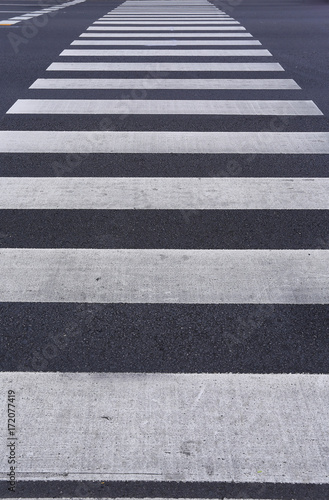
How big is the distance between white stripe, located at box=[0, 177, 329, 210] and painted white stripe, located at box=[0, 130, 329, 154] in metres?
0.75

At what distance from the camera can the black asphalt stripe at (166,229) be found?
4.28 metres

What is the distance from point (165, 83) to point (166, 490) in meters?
6.87

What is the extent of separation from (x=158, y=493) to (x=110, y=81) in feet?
23.2

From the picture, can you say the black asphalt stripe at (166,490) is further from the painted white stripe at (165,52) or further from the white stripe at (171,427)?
the painted white stripe at (165,52)

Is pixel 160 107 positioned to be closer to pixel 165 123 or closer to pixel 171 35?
pixel 165 123

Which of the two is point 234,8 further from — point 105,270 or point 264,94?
point 105,270

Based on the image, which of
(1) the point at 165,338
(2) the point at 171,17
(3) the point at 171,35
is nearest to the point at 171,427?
(1) the point at 165,338

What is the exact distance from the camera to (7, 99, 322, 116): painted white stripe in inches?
280

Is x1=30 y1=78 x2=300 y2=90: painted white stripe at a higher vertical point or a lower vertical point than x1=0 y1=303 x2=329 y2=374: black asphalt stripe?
higher

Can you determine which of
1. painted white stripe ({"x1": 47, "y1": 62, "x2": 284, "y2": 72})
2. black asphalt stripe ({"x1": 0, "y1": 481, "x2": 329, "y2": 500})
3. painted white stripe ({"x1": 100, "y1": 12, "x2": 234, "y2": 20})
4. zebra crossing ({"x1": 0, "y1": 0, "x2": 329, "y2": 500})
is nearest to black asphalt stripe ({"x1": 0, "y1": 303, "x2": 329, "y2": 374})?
zebra crossing ({"x1": 0, "y1": 0, "x2": 329, "y2": 500})

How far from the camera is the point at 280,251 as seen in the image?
4.17m

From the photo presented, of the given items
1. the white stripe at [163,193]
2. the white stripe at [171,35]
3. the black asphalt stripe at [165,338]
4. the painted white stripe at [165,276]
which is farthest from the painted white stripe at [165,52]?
the black asphalt stripe at [165,338]

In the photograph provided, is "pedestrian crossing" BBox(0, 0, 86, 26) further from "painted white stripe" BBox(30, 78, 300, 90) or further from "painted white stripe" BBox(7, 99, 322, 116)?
"painted white stripe" BBox(7, 99, 322, 116)

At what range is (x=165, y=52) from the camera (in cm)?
1059
